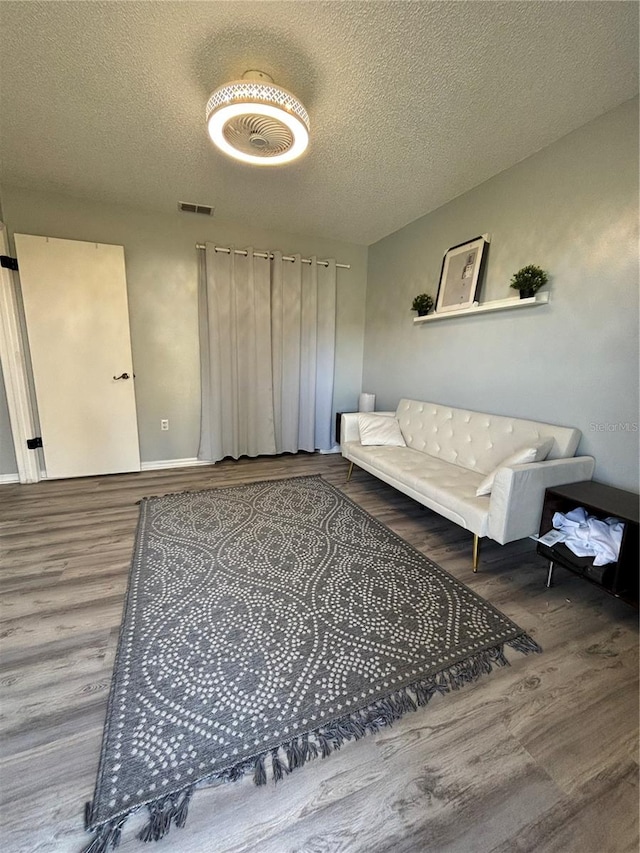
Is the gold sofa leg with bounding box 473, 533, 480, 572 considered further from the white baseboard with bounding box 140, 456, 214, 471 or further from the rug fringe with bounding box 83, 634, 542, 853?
the white baseboard with bounding box 140, 456, 214, 471

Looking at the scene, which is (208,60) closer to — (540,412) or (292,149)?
(292,149)

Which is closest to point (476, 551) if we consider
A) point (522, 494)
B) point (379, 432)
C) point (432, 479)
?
point (522, 494)

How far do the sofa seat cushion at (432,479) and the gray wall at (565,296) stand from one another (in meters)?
0.61

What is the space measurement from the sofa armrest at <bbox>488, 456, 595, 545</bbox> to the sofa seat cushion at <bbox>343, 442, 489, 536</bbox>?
82 millimetres

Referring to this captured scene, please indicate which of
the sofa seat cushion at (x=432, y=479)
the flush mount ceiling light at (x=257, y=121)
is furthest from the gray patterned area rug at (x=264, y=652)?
the flush mount ceiling light at (x=257, y=121)

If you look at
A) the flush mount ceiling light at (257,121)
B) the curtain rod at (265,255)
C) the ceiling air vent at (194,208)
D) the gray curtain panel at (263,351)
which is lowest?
the gray curtain panel at (263,351)

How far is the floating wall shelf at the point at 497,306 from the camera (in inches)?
85.4

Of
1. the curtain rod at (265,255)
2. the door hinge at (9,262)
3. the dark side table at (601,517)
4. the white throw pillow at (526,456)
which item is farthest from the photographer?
the curtain rod at (265,255)

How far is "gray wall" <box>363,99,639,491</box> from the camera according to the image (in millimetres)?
1812

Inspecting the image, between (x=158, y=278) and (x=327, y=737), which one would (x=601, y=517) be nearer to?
(x=327, y=737)

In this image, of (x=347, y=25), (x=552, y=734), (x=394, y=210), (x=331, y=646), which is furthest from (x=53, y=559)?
(x=394, y=210)

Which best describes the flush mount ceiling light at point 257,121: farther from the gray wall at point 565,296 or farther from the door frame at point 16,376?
the door frame at point 16,376

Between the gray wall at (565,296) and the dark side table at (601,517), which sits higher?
the gray wall at (565,296)

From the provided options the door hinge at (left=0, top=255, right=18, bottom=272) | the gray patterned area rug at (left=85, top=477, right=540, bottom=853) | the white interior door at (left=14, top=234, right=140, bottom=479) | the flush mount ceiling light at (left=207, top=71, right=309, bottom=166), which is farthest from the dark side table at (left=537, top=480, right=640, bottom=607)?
the door hinge at (left=0, top=255, right=18, bottom=272)
